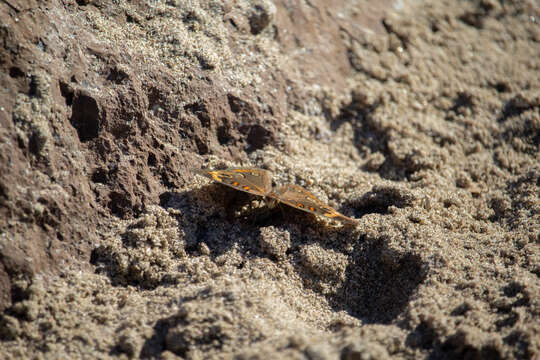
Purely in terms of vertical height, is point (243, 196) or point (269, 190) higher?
point (269, 190)

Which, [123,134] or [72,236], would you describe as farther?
[123,134]

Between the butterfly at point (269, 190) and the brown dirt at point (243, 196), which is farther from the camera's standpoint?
the butterfly at point (269, 190)

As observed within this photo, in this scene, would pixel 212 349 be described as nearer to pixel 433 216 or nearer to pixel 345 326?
pixel 345 326

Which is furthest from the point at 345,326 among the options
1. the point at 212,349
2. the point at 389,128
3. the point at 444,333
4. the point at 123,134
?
the point at 389,128

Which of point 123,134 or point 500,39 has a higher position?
point 500,39
